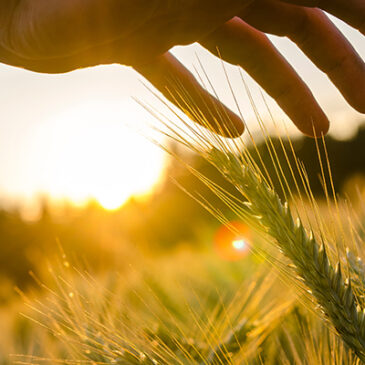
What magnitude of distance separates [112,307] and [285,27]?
1198 millimetres

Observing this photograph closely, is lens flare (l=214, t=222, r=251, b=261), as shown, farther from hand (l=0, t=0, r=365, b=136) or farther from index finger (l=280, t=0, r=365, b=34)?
index finger (l=280, t=0, r=365, b=34)

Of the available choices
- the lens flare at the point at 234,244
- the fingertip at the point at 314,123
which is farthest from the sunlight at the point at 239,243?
the fingertip at the point at 314,123

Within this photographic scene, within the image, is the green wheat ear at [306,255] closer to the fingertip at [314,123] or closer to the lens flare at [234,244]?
the lens flare at [234,244]

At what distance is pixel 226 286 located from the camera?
1.87 metres

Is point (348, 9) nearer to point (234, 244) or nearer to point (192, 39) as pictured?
point (192, 39)

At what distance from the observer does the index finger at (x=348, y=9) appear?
1.03m

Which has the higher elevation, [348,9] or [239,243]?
[348,9]

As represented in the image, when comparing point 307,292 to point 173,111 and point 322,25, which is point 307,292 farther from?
point 322,25

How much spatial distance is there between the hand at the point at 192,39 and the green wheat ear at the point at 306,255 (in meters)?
0.20

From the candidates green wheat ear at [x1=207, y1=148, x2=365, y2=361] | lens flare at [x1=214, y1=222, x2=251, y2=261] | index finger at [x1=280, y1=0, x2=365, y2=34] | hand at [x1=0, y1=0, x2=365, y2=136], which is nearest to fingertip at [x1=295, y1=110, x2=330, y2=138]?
hand at [x1=0, y1=0, x2=365, y2=136]

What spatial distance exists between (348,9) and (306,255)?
769 millimetres

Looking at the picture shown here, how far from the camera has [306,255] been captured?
68cm

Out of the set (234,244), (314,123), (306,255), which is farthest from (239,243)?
(314,123)

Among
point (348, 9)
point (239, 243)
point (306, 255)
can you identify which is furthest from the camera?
point (348, 9)
